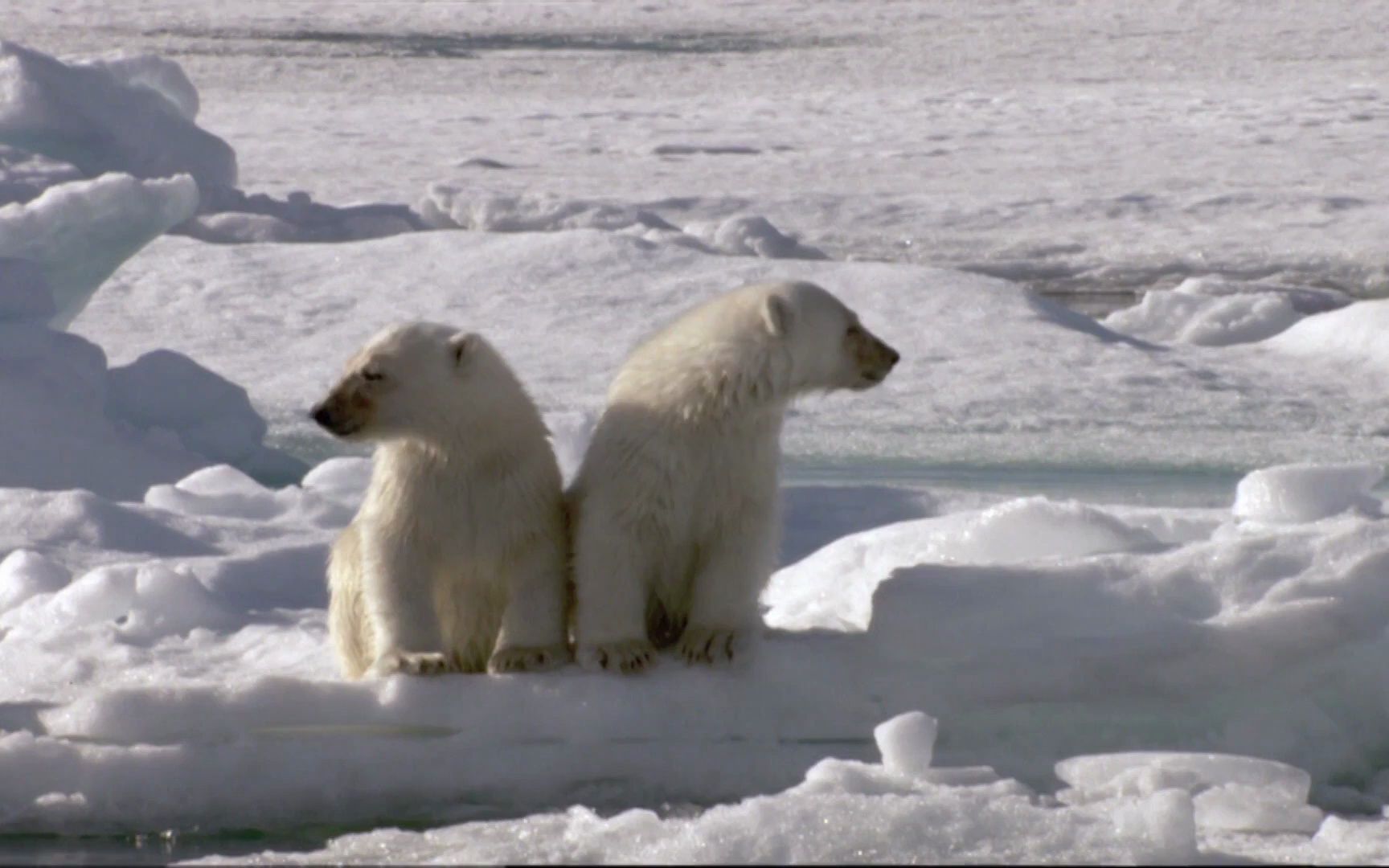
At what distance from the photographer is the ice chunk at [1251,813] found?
2988 mm

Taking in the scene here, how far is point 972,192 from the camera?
1257 cm

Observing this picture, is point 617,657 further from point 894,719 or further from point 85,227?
point 85,227

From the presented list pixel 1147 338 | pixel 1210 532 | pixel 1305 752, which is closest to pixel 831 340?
pixel 1305 752

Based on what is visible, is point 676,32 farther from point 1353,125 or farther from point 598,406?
point 598,406

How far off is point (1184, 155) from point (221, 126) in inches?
287

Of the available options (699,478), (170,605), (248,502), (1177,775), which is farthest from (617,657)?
(248,502)

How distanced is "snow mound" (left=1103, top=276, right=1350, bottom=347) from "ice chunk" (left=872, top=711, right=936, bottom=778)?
5.49 m

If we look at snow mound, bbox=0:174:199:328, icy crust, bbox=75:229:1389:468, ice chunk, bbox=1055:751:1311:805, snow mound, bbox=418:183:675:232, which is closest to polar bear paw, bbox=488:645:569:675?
Answer: ice chunk, bbox=1055:751:1311:805

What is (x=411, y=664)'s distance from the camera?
3.29 metres

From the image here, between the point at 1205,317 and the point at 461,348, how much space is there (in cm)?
577

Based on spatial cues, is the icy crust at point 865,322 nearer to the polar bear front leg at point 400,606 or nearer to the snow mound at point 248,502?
the snow mound at point 248,502

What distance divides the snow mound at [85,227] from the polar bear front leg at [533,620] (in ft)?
14.5

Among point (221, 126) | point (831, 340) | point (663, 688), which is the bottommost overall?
point (221, 126)

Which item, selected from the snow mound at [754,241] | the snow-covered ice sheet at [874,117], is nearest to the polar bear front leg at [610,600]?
the snow mound at [754,241]
